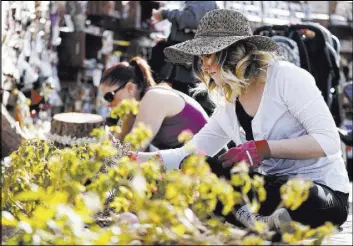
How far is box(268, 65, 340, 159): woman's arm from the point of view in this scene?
2787 mm

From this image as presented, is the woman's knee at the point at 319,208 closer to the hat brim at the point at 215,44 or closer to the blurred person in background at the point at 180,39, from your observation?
the hat brim at the point at 215,44

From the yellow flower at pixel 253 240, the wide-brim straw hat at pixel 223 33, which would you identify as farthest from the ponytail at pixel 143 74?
the yellow flower at pixel 253 240

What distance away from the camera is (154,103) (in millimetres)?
4238

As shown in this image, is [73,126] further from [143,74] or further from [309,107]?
[309,107]

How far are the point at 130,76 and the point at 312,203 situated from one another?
1815 millimetres

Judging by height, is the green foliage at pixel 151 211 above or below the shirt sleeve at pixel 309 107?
above

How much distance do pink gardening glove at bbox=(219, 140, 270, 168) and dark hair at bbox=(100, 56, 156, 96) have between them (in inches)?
67.0

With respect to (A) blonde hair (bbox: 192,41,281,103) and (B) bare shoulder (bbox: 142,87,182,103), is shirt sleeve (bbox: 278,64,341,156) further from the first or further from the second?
(B) bare shoulder (bbox: 142,87,182,103)

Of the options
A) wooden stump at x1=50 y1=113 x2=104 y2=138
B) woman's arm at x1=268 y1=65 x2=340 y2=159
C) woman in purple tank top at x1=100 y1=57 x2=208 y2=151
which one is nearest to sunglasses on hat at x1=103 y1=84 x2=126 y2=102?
woman in purple tank top at x1=100 y1=57 x2=208 y2=151

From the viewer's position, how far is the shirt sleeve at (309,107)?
279 cm

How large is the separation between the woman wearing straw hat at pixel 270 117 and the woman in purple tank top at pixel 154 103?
3.86 ft

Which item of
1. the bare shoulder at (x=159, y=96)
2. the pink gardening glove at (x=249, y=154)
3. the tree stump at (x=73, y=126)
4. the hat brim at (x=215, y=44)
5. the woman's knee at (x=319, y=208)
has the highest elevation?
the hat brim at (x=215, y=44)

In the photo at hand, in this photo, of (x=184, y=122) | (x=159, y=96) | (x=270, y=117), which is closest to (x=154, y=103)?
(x=159, y=96)

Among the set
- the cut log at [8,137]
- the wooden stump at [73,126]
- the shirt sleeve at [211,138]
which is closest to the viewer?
the shirt sleeve at [211,138]
